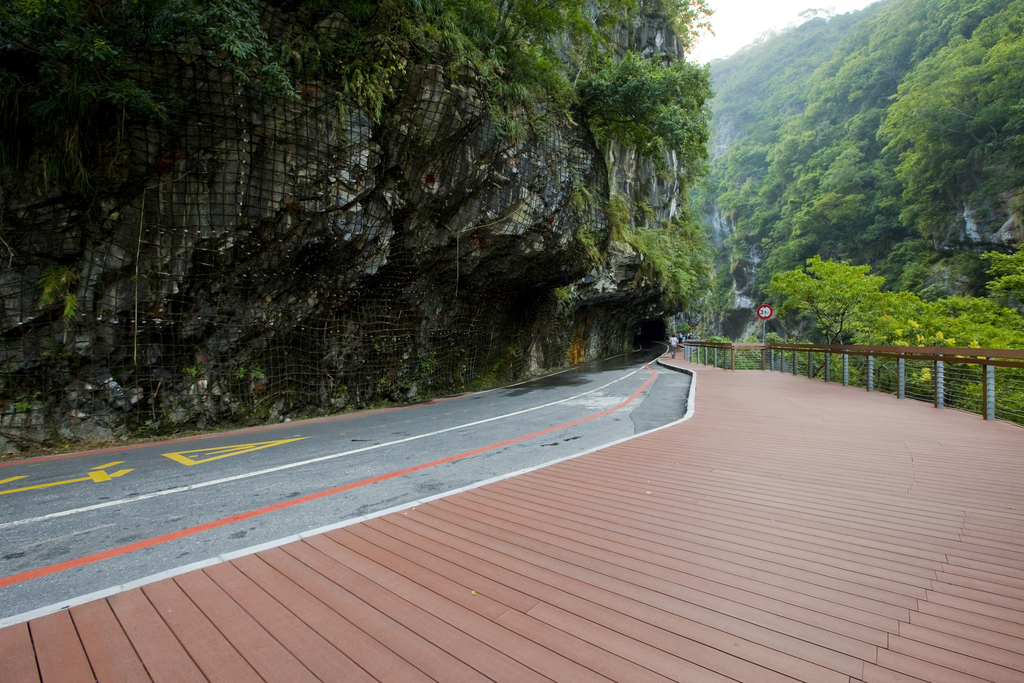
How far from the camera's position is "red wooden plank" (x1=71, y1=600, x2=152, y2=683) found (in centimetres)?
200

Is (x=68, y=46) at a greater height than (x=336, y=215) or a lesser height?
greater

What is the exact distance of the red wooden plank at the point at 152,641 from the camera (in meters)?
2.00

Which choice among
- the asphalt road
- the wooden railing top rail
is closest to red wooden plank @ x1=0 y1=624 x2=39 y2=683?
the asphalt road

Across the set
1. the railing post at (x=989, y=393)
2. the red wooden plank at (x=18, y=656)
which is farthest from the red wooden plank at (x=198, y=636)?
the railing post at (x=989, y=393)

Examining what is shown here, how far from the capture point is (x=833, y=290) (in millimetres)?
20078

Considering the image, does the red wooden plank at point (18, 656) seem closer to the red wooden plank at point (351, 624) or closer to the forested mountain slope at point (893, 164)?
the red wooden plank at point (351, 624)

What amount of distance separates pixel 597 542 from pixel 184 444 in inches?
277

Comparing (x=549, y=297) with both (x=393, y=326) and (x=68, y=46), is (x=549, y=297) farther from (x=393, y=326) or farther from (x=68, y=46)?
(x=68, y=46)

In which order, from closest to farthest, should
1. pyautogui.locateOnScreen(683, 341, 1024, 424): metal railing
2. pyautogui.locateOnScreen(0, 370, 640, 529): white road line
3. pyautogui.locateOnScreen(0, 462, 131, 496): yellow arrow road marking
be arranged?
pyautogui.locateOnScreen(0, 370, 640, 529): white road line, pyautogui.locateOnScreen(0, 462, 131, 496): yellow arrow road marking, pyautogui.locateOnScreen(683, 341, 1024, 424): metal railing

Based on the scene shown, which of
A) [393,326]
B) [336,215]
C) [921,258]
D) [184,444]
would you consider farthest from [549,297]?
[921,258]

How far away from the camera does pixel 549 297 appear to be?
19031mm

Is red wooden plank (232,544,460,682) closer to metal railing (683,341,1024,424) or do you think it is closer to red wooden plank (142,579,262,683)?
red wooden plank (142,579,262,683)

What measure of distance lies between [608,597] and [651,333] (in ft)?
176

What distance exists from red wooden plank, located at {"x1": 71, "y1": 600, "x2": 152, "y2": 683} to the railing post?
10.5 metres
